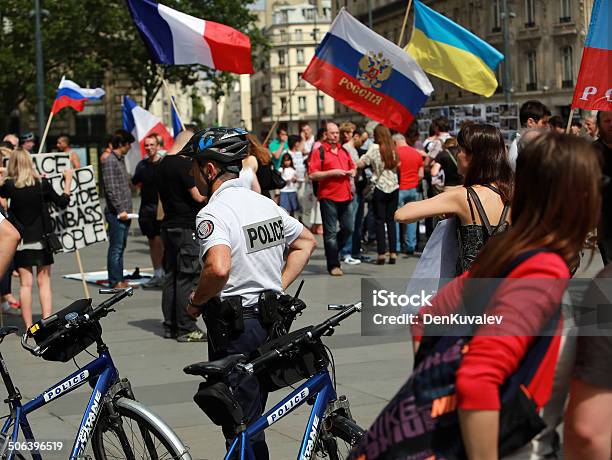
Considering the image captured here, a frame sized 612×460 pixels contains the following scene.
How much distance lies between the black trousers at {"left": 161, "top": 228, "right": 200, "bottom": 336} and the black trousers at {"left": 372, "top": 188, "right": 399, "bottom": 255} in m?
5.32

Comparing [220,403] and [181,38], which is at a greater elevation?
[181,38]

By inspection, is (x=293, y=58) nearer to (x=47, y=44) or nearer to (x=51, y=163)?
(x=47, y=44)

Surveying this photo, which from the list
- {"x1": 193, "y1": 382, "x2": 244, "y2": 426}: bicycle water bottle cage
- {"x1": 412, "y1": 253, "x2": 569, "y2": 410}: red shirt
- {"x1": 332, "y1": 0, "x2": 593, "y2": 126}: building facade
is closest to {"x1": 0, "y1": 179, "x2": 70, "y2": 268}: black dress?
{"x1": 193, "y1": 382, "x2": 244, "y2": 426}: bicycle water bottle cage

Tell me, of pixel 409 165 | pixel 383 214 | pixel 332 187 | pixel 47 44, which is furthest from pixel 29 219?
pixel 47 44

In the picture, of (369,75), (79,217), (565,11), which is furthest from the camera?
(565,11)

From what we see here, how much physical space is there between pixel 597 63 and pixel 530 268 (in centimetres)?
512

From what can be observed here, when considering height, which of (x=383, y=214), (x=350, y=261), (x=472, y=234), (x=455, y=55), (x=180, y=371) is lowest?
(x=350, y=261)

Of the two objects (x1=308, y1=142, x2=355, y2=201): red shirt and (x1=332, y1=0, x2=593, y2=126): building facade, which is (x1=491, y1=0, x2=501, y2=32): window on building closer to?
(x1=332, y1=0, x2=593, y2=126): building facade

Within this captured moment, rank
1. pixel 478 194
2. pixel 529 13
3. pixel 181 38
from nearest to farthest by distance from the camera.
Result: pixel 478 194
pixel 181 38
pixel 529 13

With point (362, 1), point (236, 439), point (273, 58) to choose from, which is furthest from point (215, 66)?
point (273, 58)

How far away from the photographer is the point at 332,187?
1398 centimetres

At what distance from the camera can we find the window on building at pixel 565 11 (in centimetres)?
6512

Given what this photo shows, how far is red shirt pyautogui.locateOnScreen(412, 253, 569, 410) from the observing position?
8.08ft

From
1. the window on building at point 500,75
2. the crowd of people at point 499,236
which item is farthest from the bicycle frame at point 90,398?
the window on building at point 500,75
